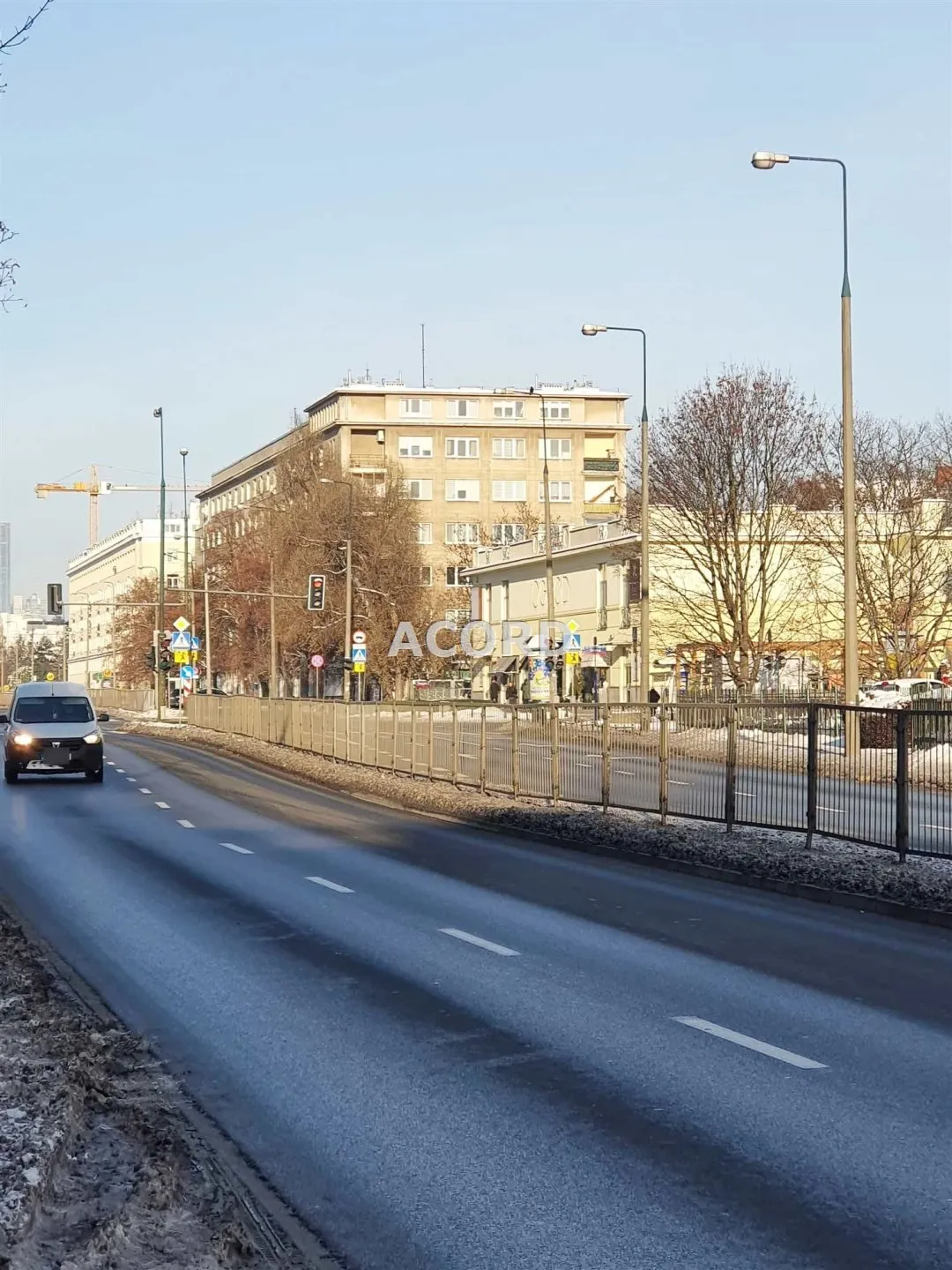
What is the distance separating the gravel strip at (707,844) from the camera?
1525 cm

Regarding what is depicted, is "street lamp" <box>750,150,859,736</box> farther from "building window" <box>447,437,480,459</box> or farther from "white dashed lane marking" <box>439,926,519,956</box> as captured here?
"building window" <box>447,437,480,459</box>

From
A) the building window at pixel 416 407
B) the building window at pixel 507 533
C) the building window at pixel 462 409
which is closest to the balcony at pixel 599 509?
the building window at pixel 507 533

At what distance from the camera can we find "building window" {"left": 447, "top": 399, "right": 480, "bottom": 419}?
127 m

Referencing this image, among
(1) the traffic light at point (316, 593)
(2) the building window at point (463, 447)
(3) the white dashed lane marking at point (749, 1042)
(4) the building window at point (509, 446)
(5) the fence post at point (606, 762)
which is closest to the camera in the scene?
(3) the white dashed lane marking at point (749, 1042)

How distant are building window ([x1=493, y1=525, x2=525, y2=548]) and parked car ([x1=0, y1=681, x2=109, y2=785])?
243 ft

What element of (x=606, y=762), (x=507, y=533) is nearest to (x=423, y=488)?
(x=507, y=533)

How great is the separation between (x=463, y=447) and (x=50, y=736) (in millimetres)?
93774

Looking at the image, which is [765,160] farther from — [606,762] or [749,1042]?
[749,1042]

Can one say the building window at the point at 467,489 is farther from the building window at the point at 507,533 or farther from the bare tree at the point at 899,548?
the bare tree at the point at 899,548

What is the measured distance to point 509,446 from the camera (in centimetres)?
12694

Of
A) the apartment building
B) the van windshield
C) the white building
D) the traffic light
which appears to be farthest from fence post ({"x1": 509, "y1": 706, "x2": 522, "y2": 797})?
the white building

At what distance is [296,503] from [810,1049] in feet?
262

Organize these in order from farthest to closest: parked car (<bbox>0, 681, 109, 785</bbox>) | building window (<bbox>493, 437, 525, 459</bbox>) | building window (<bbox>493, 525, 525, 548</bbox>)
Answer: building window (<bbox>493, 437, 525, 459</bbox>) → building window (<bbox>493, 525, 525, 548</bbox>) → parked car (<bbox>0, 681, 109, 785</bbox>)

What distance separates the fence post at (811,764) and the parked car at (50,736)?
62.5 ft
